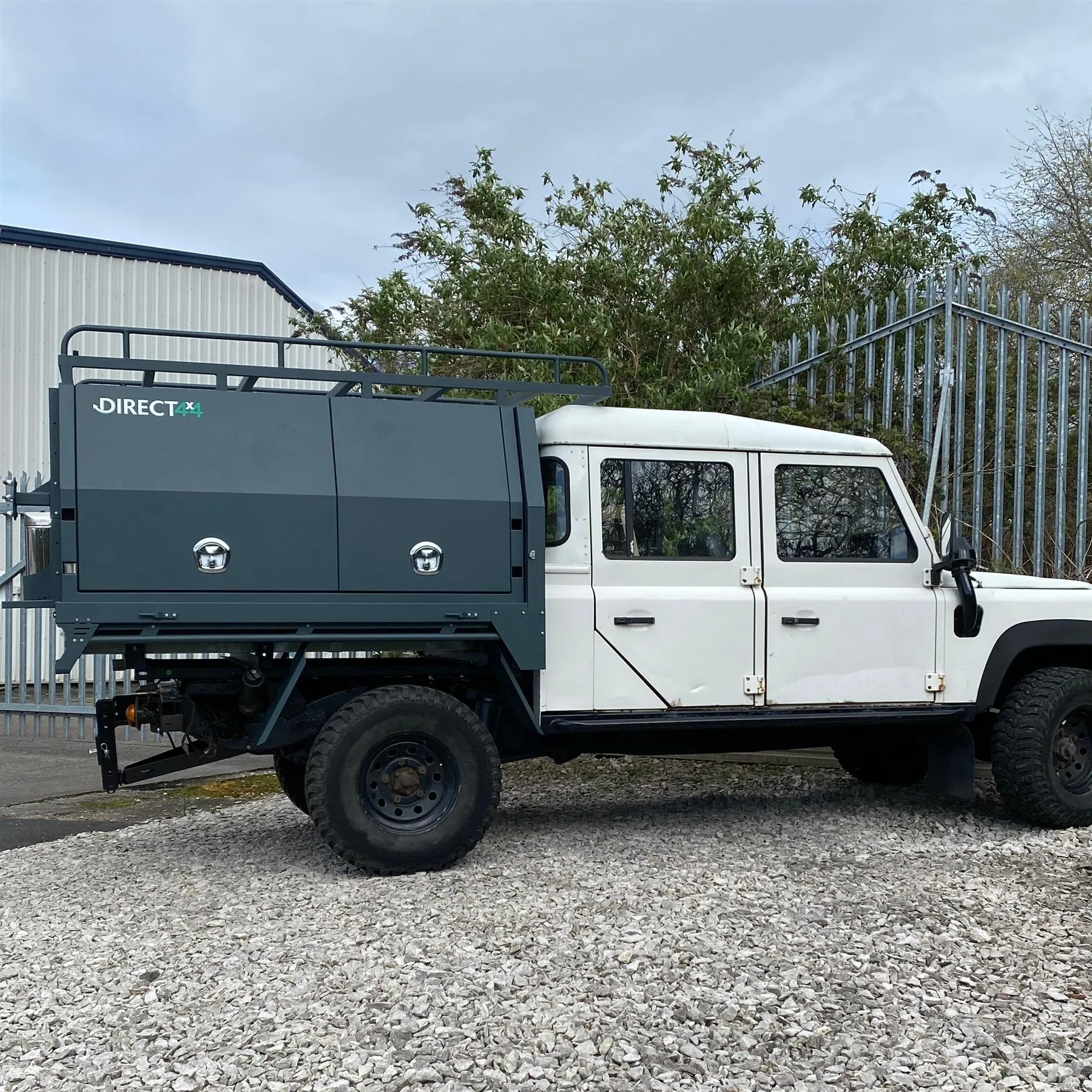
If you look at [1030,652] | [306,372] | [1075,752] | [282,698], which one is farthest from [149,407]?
[1075,752]

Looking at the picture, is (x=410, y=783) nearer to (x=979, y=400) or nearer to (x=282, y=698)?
(x=282, y=698)

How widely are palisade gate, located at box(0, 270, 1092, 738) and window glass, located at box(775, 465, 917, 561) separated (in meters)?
1.42

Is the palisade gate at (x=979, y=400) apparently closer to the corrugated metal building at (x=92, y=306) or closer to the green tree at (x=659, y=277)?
the green tree at (x=659, y=277)

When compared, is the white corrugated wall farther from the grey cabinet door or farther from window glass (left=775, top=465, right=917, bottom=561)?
window glass (left=775, top=465, right=917, bottom=561)

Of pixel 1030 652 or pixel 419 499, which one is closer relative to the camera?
pixel 419 499

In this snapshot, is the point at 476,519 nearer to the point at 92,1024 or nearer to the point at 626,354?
the point at 92,1024

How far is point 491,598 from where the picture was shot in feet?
19.1

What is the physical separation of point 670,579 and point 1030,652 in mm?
2374

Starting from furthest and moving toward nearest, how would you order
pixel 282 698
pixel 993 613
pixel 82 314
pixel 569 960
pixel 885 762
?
pixel 82 314 < pixel 885 762 < pixel 993 613 < pixel 282 698 < pixel 569 960

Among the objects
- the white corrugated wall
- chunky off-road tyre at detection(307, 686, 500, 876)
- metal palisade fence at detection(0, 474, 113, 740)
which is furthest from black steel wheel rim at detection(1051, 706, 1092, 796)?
the white corrugated wall

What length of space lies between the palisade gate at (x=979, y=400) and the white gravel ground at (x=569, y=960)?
253 cm

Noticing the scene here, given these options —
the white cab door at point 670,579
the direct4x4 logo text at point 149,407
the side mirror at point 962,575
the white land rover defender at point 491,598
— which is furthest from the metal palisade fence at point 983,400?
the direct4x4 logo text at point 149,407

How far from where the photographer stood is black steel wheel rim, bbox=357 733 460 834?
5.73 meters

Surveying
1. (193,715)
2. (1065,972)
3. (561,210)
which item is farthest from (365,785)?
(561,210)
